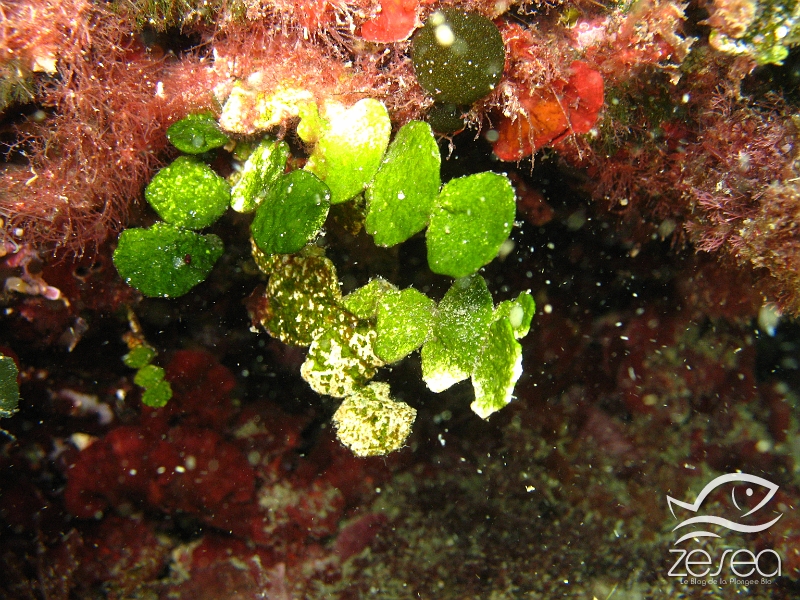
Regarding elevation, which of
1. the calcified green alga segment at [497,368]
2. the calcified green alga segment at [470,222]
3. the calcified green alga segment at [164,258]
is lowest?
the calcified green alga segment at [497,368]

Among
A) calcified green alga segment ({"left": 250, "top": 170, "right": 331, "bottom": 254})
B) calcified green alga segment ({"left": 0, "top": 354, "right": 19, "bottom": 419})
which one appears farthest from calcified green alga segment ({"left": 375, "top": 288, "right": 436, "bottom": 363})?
calcified green alga segment ({"left": 0, "top": 354, "right": 19, "bottom": 419})

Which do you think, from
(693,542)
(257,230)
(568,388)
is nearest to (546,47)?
(257,230)

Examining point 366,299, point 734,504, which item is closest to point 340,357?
point 366,299

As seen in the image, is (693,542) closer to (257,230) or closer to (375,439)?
(375,439)

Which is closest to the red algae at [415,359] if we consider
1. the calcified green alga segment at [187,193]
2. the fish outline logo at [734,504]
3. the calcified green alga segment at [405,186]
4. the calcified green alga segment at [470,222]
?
the fish outline logo at [734,504]

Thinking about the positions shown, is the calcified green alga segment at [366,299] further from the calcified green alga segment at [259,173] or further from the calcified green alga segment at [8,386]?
the calcified green alga segment at [8,386]
